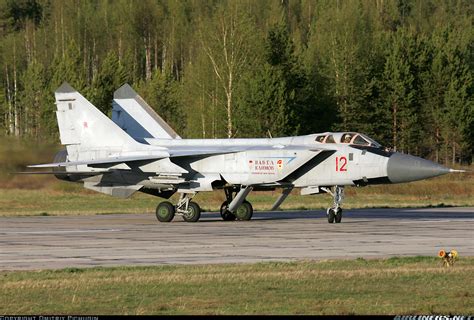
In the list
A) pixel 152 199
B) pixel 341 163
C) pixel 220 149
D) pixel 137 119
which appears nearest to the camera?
pixel 341 163

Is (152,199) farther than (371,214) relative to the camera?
Yes

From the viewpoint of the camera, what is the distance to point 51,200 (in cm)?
3912

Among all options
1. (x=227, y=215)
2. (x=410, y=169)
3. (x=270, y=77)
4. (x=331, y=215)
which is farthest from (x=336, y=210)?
(x=270, y=77)

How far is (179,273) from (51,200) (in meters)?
25.4

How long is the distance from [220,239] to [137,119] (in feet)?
33.8

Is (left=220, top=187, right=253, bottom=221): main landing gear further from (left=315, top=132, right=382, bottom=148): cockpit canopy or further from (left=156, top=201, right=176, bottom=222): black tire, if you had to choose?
(left=315, top=132, right=382, bottom=148): cockpit canopy

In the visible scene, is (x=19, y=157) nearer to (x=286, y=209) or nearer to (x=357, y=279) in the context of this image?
(x=286, y=209)

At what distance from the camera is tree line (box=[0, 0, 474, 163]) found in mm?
57000

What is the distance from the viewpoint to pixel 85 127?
90.9ft

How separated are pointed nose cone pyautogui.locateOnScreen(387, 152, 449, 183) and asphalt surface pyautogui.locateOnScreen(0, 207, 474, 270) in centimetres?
115

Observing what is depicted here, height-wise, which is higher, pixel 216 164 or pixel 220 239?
pixel 216 164

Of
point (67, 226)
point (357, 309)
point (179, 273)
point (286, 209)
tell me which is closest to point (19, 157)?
point (67, 226)

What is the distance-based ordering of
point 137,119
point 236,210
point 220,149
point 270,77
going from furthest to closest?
point 270,77, point 137,119, point 236,210, point 220,149

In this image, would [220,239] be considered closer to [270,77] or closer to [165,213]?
[165,213]
